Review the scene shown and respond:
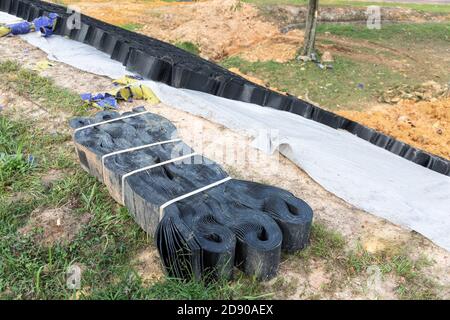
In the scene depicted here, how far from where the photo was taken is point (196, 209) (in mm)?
2762

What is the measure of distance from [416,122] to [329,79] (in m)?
2.41

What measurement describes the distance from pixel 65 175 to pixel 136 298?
5.41ft

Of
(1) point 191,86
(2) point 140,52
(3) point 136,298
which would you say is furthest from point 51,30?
(3) point 136,298

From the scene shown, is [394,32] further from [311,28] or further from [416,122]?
[416,122]

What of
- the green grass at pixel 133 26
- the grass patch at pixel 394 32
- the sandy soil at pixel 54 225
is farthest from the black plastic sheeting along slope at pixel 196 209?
the grass patch at pixel 394 32

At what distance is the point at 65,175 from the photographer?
360 cm

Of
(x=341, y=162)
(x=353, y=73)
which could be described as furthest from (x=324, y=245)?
(x=353, y=73)

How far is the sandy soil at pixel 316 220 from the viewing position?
2.63m

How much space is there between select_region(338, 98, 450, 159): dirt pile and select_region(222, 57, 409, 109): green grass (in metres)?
0.65

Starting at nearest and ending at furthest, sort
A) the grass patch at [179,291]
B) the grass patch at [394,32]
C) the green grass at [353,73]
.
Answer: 1. the grass patch at [179,291]
2. the green grass at [353,73]
3. the grass patch at [394,32]

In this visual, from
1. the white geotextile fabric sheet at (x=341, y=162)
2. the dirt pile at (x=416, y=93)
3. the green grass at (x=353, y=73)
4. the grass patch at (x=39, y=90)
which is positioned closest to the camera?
the white geotextile fabric sheet at (x=341, y=162)

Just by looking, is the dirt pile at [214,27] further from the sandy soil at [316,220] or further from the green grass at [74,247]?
the green grass at [74,247]

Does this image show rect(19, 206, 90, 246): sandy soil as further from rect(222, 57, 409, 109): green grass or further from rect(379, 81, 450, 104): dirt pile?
rect(379, 81, 450, 104): dirt pile

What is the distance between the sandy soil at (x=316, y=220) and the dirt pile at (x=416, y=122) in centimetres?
414
